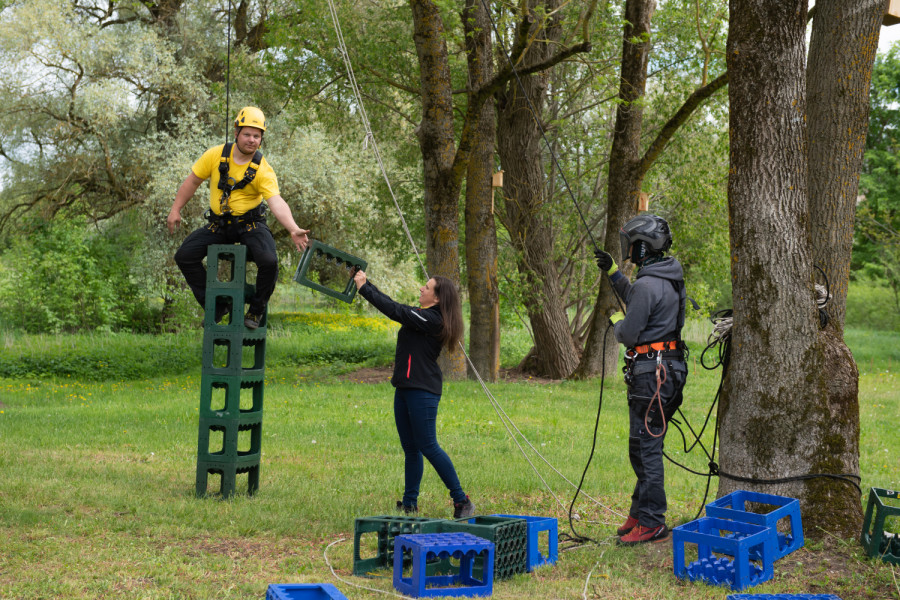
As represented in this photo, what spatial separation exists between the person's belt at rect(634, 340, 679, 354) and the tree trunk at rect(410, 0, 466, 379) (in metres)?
8.85

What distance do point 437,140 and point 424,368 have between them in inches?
369

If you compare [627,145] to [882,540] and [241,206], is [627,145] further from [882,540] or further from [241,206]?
[882,540]

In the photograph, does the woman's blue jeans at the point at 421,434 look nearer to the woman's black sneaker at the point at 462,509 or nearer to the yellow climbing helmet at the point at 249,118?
the woman's black sneaker at the point at 462,509

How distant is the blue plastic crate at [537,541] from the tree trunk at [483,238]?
36.1ft

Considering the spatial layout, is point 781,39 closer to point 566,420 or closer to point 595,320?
point 566,420

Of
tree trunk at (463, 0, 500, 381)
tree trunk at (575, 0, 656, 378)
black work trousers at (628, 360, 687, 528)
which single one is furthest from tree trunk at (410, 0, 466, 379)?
black work trousers at (628, 360, 687, 528)

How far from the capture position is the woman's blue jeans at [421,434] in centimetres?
609

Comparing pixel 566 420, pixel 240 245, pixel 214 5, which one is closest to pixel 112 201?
pixel 214 5

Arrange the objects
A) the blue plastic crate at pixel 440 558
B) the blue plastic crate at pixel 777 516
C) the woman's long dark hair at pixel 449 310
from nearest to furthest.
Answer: the blue plastic crate at pixel 440 558 < the blue plastic crate at pixel 777 516 < the woman's long dark hair at pixel 449 310

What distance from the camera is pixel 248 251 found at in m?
7.04

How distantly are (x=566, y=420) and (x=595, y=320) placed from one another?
4.98 metres

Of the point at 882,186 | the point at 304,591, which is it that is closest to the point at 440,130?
the point at 304,591

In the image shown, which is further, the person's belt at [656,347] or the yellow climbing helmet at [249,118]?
the yellow climbing helmet at [249,118]

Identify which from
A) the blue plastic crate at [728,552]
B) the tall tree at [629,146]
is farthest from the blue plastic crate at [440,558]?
the tall tree at [629,146]
